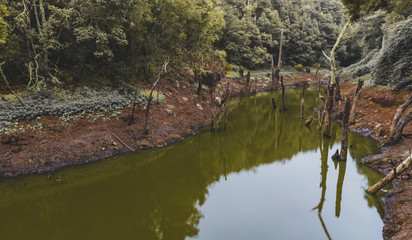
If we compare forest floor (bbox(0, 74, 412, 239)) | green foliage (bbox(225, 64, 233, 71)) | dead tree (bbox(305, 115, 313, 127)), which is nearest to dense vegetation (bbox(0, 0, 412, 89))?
forest floor (bbox(0, 74, 412, 239))

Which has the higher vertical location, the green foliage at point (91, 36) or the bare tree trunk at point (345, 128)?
the green foliage at point (91, 36)

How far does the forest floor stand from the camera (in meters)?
7.27

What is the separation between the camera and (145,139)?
12.2 m

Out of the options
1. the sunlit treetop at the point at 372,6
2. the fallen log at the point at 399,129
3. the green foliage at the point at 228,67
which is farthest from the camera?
the green foliage at the point at 228,67

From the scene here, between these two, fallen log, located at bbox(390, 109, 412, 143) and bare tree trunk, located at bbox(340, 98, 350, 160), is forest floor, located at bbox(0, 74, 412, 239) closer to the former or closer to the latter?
fallen log, located at bbox(390, 109, 412, 143)

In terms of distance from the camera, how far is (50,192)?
831cm

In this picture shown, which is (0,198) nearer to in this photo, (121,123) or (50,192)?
Result: (50,192)

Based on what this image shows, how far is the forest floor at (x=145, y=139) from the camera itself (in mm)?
7275

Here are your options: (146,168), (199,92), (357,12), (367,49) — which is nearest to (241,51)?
(367,49)

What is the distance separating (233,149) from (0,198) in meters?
10.3

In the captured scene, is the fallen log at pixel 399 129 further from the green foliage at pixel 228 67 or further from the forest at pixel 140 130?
the green foliage at pixel 228 67

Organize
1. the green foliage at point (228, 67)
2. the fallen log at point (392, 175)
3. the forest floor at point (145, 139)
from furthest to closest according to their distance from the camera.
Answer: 1. the green foliage at point (228, 67)
2. the forest floor at point (145, 139)
3. the fallen log at point (392, 175)

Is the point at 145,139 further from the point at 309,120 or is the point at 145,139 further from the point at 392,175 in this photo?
the point at 309,120

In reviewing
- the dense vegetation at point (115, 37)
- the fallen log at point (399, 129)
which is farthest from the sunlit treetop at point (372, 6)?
the fallen log at point (399, 129)
